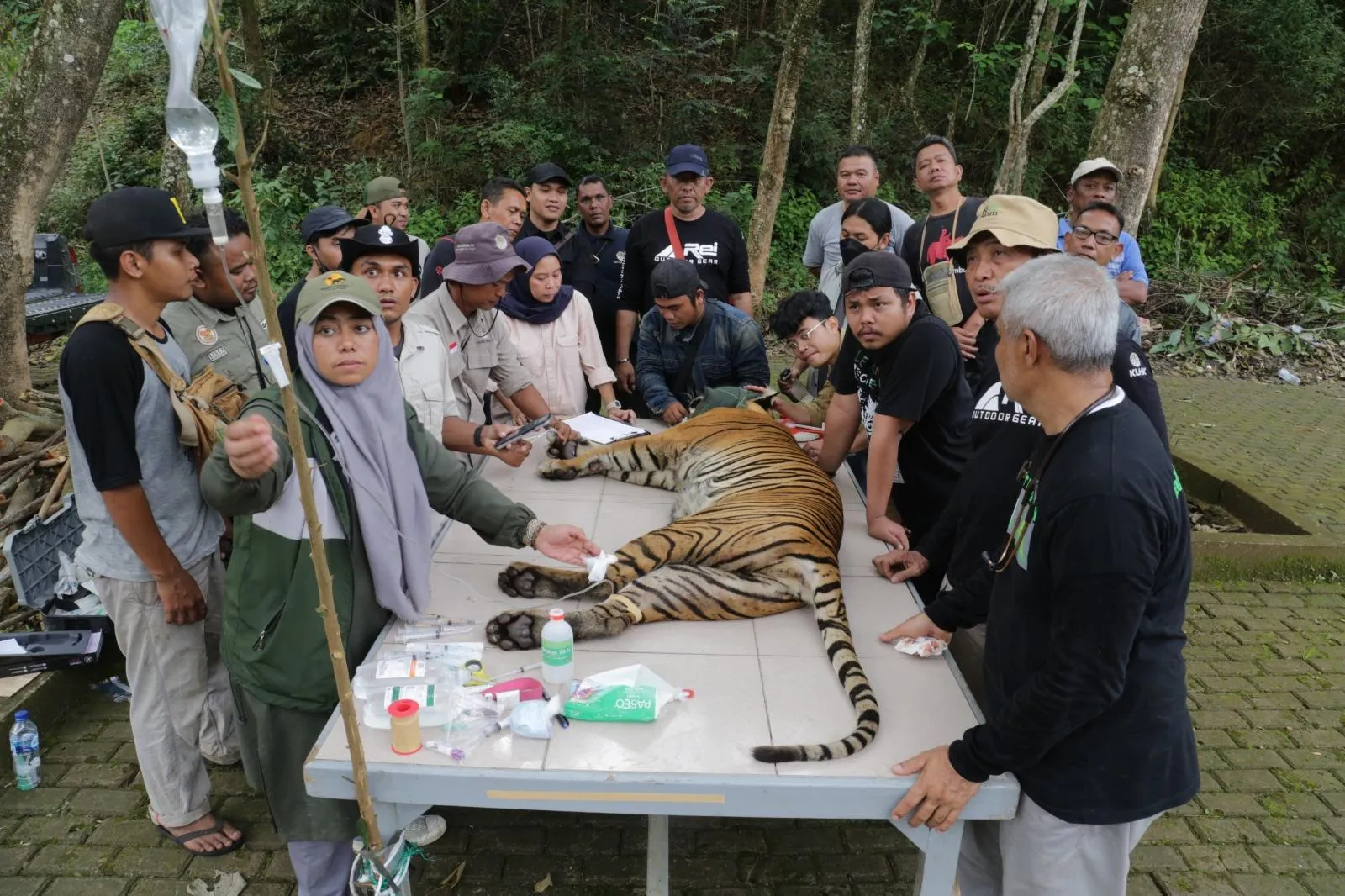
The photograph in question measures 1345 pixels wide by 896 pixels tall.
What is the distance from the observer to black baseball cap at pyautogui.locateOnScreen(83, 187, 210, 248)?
8.38ft

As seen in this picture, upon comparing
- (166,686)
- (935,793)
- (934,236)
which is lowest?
(166,686)

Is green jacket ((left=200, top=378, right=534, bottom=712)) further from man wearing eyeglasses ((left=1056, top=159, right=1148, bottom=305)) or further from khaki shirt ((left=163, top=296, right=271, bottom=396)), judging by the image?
man wearing eyeglasses ((left=1056, top=159, right=1148, bottom=305))

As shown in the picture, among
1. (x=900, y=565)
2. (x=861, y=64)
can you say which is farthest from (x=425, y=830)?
(x=861, y=64)

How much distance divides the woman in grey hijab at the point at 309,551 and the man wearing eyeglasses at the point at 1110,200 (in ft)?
13.1

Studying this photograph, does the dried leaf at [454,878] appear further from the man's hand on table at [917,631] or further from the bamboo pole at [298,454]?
the man's hand on table at [917,631]

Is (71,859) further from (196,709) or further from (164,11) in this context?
(164,11)

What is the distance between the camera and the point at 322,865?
256cm

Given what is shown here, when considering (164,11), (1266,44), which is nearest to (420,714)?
(164,11)

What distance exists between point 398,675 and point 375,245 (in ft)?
6.09

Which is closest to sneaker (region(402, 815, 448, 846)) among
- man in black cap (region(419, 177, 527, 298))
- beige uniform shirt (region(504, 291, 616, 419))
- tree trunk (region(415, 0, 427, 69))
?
beige uniform shirt (region(504, 291, 616, 419))

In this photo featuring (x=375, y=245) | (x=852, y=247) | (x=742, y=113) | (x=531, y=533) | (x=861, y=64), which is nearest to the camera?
(x=531, y=533)

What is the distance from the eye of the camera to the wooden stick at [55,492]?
4730 mm

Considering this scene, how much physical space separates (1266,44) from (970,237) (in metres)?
18.2

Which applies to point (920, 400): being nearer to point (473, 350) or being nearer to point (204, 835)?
point (473, 350)
